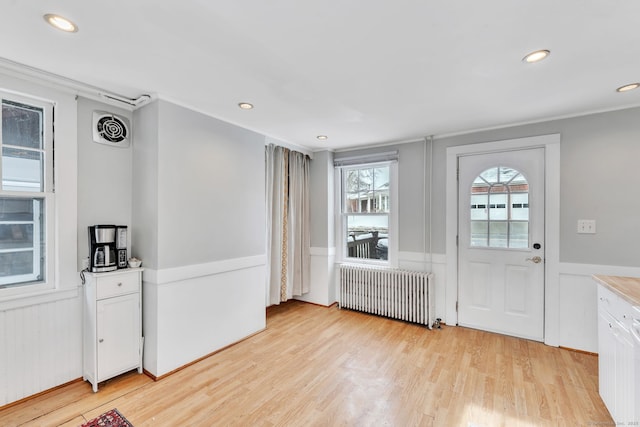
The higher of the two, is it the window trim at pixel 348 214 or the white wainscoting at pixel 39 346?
the window trim at pixel 348 214

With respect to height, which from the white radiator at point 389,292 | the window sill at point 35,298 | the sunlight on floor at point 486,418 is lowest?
the sunlight on floor at point 486,418

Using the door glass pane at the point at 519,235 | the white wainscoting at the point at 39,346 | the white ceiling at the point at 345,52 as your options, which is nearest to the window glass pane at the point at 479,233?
the door glass pane at the point at 519,235

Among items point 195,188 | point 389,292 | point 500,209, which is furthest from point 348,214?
point 195,188

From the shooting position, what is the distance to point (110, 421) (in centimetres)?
178

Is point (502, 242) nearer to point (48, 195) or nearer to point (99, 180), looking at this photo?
point (99, 180)

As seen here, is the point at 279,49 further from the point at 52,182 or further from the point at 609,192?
the point at 609,192

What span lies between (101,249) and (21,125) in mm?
1056

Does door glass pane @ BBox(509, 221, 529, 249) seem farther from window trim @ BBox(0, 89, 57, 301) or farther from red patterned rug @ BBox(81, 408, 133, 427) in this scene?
window trim @ BBox(0, 89, 57, 301)

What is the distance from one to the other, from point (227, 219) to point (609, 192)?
3737 mm

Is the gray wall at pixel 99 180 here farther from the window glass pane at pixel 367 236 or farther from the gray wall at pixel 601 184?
the gray wall at pixel 601 184

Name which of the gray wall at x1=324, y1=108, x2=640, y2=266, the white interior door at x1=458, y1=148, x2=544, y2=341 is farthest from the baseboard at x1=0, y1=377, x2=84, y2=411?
the gray wall at x1=324, y1=108, x2=640, y2=266

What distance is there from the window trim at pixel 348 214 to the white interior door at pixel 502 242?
31.3 inches

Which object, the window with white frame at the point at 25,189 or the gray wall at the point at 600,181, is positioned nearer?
the window with white frame at the point at 25,189

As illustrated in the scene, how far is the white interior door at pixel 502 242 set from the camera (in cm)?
293
